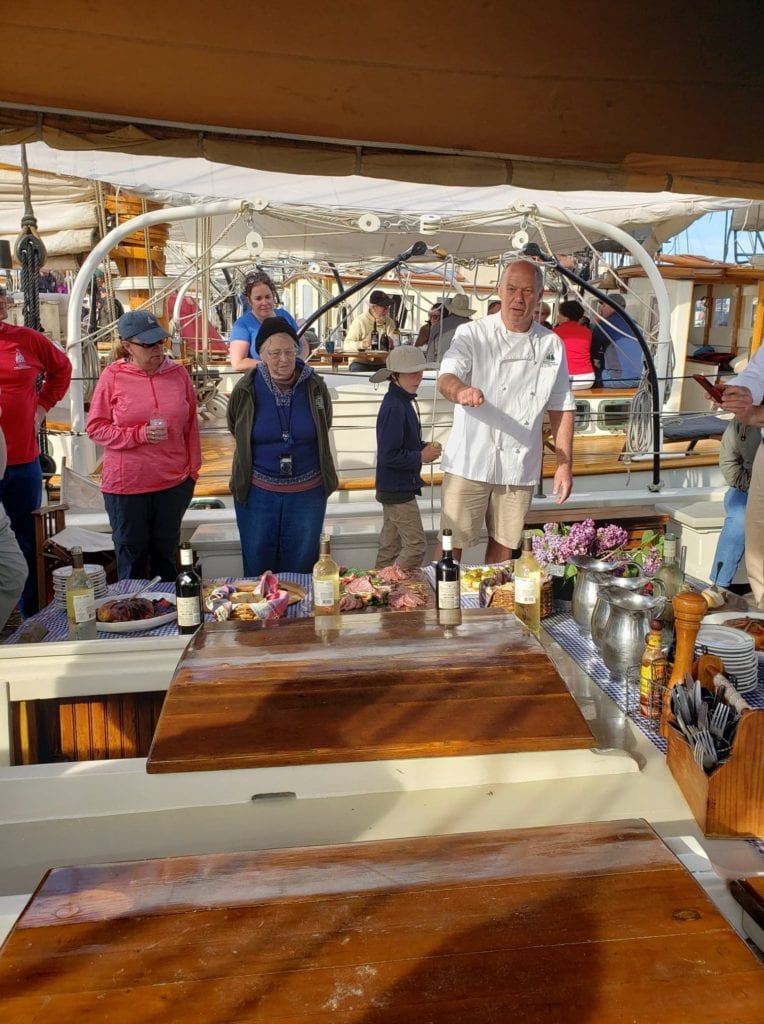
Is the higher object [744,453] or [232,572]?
[744,453]

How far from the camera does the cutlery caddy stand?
1660 mm

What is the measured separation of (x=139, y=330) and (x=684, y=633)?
2783 millimetres

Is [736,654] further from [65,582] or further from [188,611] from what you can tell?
[65,582]

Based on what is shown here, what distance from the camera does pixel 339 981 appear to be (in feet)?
3.67

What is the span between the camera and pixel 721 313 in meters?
9.17

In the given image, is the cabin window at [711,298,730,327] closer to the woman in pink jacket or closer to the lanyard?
the lanyard

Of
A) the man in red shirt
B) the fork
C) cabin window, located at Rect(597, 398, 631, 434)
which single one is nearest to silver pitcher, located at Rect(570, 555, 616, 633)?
the fork

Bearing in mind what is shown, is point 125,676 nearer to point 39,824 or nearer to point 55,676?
point 55,676

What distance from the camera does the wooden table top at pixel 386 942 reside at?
1074 mm

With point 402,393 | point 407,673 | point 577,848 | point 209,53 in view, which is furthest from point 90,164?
point 577,848

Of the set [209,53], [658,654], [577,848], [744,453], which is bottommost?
[577,848]

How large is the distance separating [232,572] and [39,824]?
269cm

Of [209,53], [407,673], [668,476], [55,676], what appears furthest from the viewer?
[668,476]

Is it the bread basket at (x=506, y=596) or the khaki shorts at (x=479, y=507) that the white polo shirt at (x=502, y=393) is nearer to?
the khaki shorts at (x=479, y=507)
